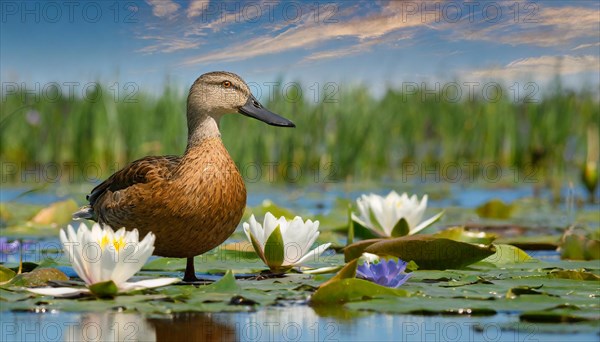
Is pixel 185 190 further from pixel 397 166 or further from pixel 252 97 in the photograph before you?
pixel 397 166

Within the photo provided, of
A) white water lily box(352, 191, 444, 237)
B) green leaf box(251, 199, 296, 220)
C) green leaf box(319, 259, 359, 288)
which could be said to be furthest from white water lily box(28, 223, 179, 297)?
green leaf box(251, 199, 296, 220)

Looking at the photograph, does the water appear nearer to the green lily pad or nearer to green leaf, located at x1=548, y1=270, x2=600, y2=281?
green leaf, located at x1=548, y1=270, x2=600, y2=281

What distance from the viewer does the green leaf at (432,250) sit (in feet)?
18.2

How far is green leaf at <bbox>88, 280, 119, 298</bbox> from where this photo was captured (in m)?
4.39

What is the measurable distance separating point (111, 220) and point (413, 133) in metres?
9.58

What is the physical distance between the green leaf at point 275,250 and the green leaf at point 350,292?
91cm

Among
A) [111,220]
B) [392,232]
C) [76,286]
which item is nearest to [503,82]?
[392,232]

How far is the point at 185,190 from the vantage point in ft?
18.4

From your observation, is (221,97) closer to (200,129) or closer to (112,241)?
(200,129)

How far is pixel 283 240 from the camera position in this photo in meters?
5.41

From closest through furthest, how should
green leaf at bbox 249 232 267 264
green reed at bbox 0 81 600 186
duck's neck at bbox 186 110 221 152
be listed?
1. green leaf at bbox 249 232 267 264
2. duck's neck at bbox 186 110 221 152
3. green reed at bbox 0 81 600 186

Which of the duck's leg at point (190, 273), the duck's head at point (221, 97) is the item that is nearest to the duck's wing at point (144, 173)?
the duck's head at point (221, 97)

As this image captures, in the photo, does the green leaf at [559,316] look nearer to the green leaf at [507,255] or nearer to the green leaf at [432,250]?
the green leaf at [432,250]

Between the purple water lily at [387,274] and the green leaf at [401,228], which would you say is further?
the green leaf at [401,228]
